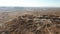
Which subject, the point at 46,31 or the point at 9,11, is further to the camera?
the point at 9,11

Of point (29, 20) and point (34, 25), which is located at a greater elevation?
point (29, 20)

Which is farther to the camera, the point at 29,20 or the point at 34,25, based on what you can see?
the point at 29,20

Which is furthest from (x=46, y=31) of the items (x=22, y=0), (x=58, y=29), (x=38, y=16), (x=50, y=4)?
(x=22, y=0)

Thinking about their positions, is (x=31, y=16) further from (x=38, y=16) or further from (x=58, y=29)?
(x=58, y=29)

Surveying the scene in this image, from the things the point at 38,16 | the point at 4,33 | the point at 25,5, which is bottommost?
the point at 4,33
